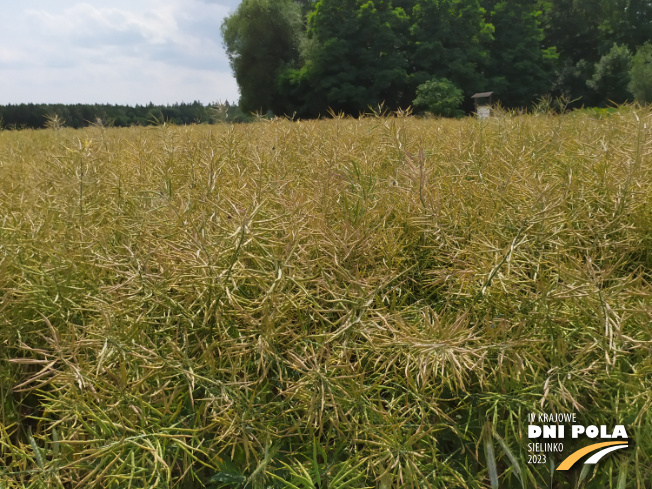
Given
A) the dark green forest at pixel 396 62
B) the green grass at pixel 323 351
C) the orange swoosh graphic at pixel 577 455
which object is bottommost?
the orange swoosh graphic at pixel 577 455

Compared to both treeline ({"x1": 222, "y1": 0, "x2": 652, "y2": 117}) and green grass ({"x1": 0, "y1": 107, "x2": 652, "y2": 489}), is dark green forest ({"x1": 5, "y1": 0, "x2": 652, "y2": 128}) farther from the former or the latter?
green grass ({"x1": 0, "y1": 107, "x2": 652, "y2": 489})

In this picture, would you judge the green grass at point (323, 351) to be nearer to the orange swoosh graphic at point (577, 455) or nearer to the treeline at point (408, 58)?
the orange swoosh graphic at point (577, 455)

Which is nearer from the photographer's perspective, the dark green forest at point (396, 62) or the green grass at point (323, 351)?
the green grass at point (323, 351)

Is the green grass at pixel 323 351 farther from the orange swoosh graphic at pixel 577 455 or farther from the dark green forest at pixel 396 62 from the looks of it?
the dark green forest at pixel 396 62

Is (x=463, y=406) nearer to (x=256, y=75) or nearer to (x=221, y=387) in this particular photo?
(x=221, y=387)

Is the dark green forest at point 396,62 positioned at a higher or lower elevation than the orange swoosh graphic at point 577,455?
higher

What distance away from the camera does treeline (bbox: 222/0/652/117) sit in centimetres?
2111

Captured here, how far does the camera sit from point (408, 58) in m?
22.4

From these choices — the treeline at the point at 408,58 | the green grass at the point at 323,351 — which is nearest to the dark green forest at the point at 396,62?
the treeline at the point at 408,58

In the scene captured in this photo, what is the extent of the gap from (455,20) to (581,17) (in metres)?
16.0

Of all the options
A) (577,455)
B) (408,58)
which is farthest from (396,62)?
(577,455)

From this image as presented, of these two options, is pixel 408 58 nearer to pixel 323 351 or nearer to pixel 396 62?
pixel 396 62

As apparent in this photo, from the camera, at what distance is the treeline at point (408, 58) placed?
2111 centimetres

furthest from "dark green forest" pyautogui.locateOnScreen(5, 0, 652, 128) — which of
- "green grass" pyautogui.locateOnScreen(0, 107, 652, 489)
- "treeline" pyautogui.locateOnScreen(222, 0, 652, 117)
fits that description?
"green grass" pyautogui.locateOnScreen(0, 107, 652, 489)
